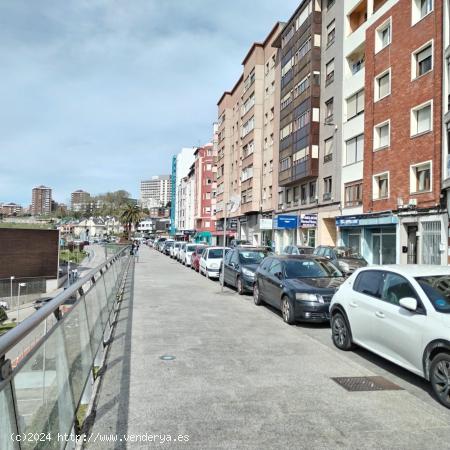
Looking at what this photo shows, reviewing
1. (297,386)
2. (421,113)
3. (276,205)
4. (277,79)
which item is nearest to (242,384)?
(297,386)

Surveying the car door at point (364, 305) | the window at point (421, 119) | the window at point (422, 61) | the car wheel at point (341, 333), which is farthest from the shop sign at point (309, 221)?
the car door at point (364, 305)

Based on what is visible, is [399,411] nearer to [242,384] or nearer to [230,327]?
[242,384]

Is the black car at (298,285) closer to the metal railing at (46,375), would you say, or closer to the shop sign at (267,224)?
the metal railing at (46,375)

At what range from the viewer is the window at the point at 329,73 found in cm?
3422

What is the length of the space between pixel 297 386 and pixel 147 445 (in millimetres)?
2275

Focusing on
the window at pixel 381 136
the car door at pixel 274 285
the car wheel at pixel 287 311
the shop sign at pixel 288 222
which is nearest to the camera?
the car wheel at pixel 287 311

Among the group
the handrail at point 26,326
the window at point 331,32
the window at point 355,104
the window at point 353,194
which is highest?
the window at point 331,32

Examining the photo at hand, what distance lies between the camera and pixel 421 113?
23.4 m

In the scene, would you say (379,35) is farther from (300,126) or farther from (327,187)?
(300,126)

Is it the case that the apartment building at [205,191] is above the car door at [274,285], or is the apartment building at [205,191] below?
above

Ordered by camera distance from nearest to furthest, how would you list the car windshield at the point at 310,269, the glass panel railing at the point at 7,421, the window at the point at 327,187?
the glass panel railing at the point at 7,421 → the car windshield at the point at 310,269 → the window at the point at 327,187

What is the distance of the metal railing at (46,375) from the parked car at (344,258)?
16.4m

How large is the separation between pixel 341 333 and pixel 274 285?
362cm

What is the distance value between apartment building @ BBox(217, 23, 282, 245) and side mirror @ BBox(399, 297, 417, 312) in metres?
36.8
